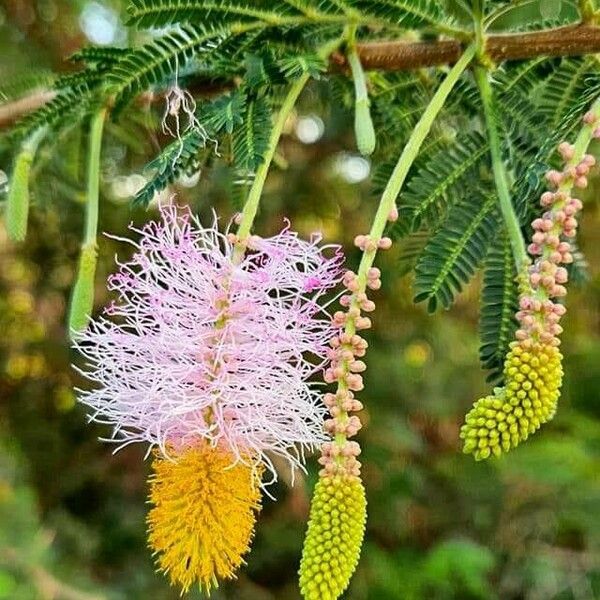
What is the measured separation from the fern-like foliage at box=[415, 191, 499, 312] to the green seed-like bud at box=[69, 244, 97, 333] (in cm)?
25

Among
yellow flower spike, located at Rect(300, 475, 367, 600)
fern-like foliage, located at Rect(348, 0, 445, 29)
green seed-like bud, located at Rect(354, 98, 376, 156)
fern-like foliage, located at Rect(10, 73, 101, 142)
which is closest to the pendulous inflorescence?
yellow flower spike, located at Rect(300, 475, 367, 600)

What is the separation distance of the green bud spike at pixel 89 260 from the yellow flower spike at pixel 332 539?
0.77 feet

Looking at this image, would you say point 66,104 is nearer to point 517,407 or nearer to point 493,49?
point 493,49

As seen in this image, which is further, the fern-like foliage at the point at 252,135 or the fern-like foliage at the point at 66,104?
the fern-like foliage at the point at 66,104

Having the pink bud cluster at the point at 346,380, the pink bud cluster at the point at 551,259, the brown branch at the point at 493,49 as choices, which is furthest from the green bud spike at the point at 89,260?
the pink bud cluster at the point at 551,259

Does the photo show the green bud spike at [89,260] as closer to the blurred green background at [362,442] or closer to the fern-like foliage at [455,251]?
the fern-like foliage at [455,251]

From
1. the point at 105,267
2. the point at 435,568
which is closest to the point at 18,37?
the point at 105,267

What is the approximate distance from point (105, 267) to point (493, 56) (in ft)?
3.59

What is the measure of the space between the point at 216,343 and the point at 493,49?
1.10 ft

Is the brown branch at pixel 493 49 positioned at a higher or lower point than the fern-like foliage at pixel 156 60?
higher

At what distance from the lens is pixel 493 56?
723 millimetres

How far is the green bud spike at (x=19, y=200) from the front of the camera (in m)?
0.73

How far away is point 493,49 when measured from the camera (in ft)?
2.36

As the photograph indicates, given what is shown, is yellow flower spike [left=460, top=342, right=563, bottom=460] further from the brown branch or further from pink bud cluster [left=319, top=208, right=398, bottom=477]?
the brown branch
